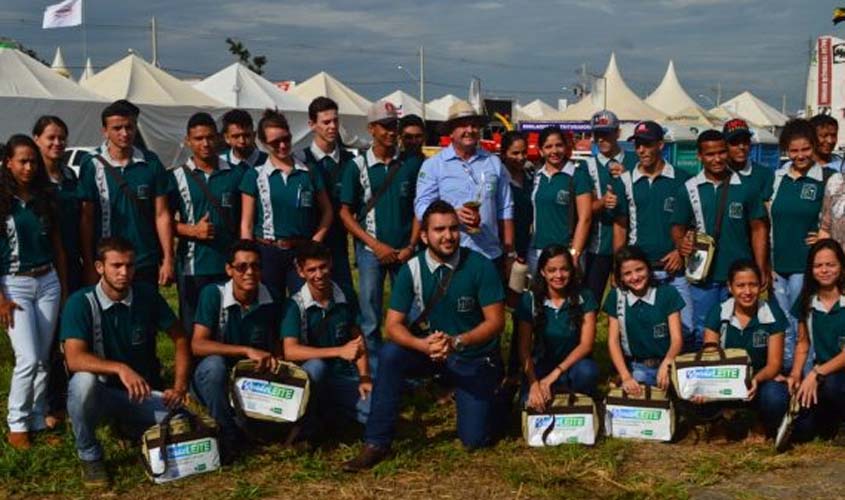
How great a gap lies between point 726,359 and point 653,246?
131 cm

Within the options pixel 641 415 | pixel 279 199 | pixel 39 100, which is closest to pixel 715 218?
pixel 641 415

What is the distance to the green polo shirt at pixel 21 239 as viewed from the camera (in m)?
5.26

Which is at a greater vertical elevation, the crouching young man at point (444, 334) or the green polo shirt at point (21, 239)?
the green polo shirt at point (21, 239)

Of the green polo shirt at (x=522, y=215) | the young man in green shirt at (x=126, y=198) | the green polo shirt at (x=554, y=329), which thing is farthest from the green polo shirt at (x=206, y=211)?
the green polo shirt at (x=522, y=215)

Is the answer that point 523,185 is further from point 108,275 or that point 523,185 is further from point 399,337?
point 108,275

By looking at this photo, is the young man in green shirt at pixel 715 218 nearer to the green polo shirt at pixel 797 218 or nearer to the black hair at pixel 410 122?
the green polo shirt at pixel 797 218

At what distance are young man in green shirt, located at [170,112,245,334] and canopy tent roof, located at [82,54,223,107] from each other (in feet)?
70.1

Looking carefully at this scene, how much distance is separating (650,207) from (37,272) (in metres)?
3.99

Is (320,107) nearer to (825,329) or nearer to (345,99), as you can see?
Answer: (825,329)

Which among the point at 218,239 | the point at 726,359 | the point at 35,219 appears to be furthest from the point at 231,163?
the point at 726,359

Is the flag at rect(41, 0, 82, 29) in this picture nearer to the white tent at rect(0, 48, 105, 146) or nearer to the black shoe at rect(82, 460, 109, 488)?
the white tent at rect(0, 48, 105, 146)

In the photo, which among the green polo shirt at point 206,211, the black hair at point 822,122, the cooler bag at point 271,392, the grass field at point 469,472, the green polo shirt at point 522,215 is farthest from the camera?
the green polo shirt at point 522,215

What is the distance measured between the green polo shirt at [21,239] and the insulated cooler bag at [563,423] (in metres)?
3.04

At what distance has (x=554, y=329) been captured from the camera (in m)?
5.64
